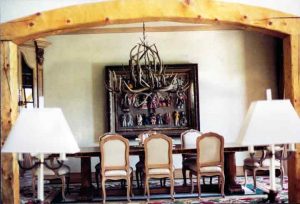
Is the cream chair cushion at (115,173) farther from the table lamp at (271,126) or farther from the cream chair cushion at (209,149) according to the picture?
the table lamp at (271,126)

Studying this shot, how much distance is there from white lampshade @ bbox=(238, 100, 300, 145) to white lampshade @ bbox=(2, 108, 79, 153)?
1214 millimetres

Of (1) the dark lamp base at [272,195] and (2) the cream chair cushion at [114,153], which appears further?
(2) the cream chair cushion at [114,153]

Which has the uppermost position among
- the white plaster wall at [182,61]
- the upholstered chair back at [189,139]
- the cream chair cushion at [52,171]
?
the white plaster wall at [182,61]

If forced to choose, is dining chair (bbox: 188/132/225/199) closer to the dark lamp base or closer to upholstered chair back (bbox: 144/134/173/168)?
upholstered chair back (bbox: 144/134/173/168)

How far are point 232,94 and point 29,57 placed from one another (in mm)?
4005

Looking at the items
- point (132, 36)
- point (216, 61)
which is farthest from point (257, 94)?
point (132, 36)

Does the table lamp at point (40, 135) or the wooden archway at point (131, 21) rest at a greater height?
the wooden archway at point (131, 21)

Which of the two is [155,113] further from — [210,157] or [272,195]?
[272,195]

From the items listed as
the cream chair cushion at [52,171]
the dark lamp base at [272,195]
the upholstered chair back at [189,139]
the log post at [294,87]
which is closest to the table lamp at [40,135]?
the dark lamp base at [272,195]

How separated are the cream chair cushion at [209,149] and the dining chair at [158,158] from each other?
0.47 metres

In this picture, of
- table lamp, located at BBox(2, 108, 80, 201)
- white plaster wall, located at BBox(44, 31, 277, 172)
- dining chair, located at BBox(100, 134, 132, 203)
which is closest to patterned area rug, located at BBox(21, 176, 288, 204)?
dining chair, located at BBox(100, 134, 132, 203)

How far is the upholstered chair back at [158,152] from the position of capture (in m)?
6.20

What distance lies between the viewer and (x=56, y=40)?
8578mm

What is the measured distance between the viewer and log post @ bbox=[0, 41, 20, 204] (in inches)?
184
